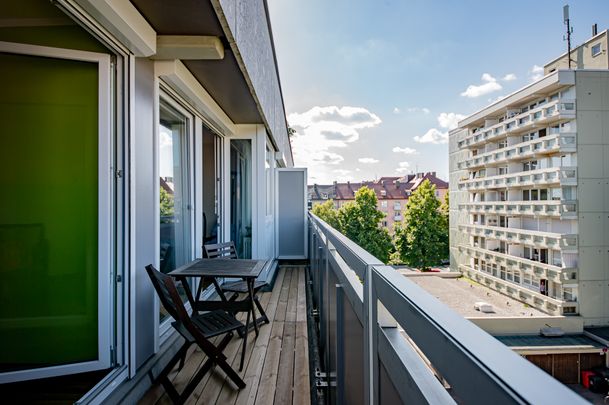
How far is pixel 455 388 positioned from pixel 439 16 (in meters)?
17.8

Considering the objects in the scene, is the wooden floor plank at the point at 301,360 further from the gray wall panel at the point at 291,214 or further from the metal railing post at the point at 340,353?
the gray wall panel at the point at 291,214

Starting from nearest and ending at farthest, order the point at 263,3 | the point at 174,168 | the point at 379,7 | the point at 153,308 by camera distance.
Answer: the point at 153,308 → the point at 174,168 → the point at 263,3 → the point at 379,7

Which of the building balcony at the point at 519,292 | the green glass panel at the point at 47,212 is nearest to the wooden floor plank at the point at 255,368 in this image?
the green glass panel at the point at 47,212

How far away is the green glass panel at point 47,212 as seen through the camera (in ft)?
6.66

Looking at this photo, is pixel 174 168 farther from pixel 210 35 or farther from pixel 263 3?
pixel 263 3

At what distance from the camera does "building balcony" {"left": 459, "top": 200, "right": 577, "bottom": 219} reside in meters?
17.2

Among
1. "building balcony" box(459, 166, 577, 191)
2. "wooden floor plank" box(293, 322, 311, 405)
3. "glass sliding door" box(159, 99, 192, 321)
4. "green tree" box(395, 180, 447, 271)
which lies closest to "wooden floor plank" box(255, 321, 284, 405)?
"wooden floor plank" box(293, 322, 311, 405)

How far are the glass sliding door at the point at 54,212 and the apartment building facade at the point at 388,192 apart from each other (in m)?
41.0

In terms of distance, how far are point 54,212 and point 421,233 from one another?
25760 millimetres

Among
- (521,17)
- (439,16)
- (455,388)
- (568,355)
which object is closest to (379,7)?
(439,16)

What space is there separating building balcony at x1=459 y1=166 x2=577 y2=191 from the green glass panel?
69.9 ft

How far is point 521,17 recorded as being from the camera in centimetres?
1745

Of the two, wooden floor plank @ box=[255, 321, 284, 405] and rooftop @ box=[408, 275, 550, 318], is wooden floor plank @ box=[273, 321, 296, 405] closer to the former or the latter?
wooden floor plank @ box=[255, 321, 284, 405]

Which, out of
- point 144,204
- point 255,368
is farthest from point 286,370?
point 144,204
